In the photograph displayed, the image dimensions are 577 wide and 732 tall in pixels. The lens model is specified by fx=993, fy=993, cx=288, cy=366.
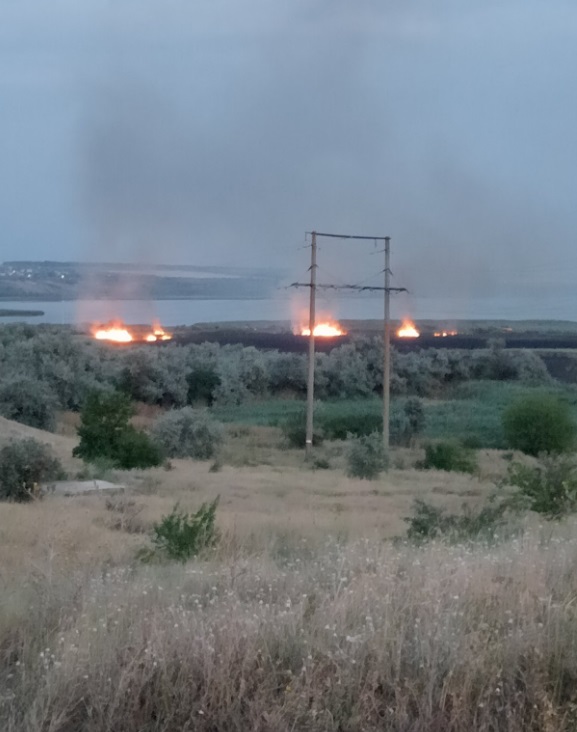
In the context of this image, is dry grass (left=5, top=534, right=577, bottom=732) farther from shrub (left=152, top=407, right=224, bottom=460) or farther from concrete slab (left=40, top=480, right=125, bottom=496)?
shrub (left=152, top=407, right=224, bottom=460)

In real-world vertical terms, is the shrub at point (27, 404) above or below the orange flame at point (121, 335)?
below

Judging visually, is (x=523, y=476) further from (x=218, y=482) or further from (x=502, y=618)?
(x=218, y=482)

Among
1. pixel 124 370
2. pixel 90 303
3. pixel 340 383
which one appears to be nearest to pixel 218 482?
pixel 124 370

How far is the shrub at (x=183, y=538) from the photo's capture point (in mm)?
10047

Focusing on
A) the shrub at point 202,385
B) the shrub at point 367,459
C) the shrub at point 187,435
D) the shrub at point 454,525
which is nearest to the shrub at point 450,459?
the shrub at point 367,459

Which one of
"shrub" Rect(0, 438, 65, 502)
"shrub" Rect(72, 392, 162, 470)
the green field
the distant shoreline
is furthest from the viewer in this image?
the distant shoreline

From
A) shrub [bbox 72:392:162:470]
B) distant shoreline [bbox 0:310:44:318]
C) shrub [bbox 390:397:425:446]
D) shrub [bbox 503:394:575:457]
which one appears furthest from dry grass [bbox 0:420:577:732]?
distant shoreline [bbox 0:310:44:318]

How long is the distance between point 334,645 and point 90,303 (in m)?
107

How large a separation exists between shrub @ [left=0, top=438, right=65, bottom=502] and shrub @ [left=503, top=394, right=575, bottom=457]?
70.3ft

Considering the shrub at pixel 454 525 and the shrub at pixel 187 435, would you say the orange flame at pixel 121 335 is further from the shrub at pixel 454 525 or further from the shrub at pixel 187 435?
the shrub at pixel 454 525

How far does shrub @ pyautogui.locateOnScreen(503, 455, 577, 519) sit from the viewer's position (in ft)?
44.4

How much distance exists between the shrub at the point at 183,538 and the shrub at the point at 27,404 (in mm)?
32704

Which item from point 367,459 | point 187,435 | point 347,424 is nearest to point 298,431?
point 347,424

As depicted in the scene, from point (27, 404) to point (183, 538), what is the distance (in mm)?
33874
